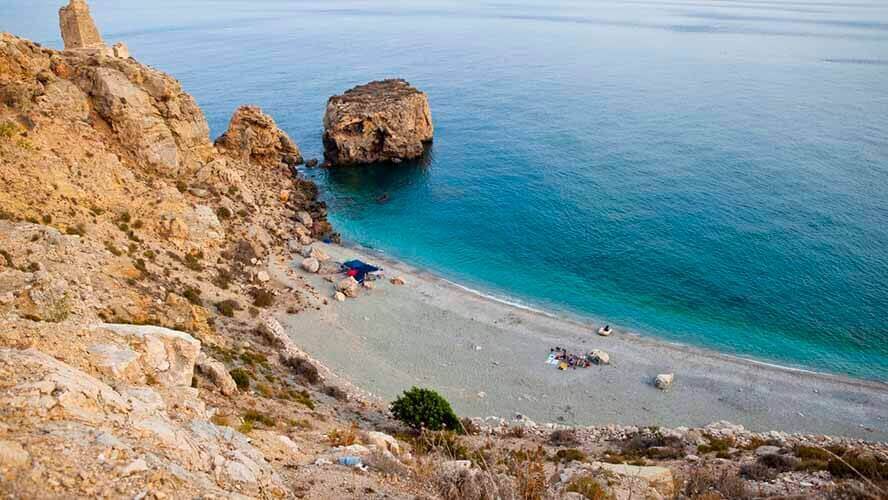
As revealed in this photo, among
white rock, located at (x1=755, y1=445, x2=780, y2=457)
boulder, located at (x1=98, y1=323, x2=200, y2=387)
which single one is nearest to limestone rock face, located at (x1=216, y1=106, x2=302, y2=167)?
boulder, located at (x1=98, y1=323, x2=200, y2=387)

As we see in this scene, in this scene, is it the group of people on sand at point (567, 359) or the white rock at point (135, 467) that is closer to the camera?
the white rock at point (135, 467)

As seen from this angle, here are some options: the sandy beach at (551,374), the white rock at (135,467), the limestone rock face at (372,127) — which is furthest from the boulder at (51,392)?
the limestone rock face at (372,127)

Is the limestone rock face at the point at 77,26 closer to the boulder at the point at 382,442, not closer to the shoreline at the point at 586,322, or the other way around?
the shoreline at the point at 586,322

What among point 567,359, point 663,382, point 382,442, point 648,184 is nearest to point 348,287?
point 567,359

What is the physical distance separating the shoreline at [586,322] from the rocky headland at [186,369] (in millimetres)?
7085

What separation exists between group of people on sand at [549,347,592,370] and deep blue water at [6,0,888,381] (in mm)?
7372

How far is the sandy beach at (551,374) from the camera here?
31594mm

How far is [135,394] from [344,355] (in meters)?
19.6

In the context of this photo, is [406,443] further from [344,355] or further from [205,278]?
[205,278]

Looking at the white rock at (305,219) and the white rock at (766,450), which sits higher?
the white rock at (305,219)

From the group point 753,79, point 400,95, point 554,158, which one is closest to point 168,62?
point 400,95

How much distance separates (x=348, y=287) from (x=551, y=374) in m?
17.4

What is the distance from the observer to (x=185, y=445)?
45.3ft

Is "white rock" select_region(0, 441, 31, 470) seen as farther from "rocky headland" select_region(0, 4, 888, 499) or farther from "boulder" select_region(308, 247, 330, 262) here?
"boulder" select_region(308, 247, 330, 262)
